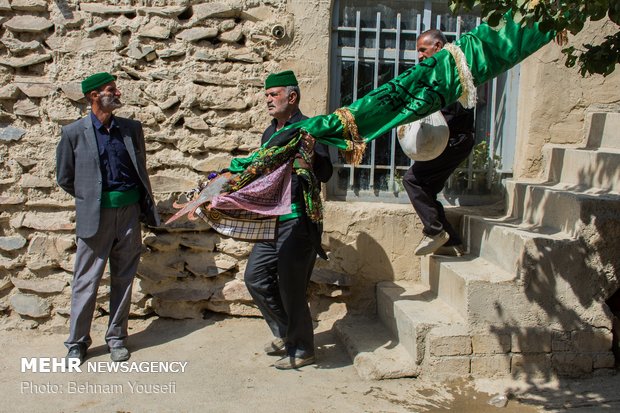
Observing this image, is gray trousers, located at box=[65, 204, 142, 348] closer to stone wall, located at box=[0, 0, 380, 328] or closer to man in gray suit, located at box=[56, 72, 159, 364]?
man in gray suit, located at box=[56, 72, 159, 364]

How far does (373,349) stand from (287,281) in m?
0.76

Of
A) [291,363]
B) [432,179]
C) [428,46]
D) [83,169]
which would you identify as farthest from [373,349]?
[83,169]

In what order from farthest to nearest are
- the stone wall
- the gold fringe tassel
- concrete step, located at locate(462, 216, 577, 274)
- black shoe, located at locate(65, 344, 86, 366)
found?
the stone wall
black shoe, located at locate(65, 344, 86, 366)
concrete step, located at locate(462, 216, 577, 274)
the gold fringe tassel

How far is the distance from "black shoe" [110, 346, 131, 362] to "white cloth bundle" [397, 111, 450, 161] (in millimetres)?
2294

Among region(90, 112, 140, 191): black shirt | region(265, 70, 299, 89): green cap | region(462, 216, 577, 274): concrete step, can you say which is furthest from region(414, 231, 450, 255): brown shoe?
region(90, 112, 140, 191): black shirt

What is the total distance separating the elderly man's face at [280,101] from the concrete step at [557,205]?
71.2 inches

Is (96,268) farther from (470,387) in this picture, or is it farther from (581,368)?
(581,368)

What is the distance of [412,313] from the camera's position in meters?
4.22

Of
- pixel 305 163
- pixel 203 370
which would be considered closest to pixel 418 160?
pixel 305 163

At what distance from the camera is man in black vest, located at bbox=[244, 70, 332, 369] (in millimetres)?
4047

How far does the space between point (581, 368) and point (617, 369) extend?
25 cm

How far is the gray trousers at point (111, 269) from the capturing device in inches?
171
